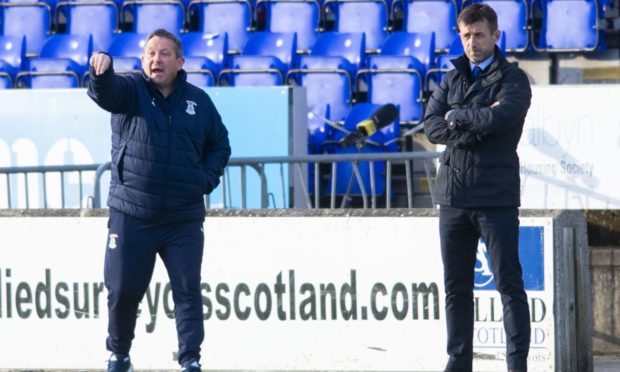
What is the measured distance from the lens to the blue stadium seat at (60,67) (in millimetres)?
14648

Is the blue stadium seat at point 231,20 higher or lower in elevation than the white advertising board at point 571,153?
higher

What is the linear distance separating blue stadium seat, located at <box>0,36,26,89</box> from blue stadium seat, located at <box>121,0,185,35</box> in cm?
138

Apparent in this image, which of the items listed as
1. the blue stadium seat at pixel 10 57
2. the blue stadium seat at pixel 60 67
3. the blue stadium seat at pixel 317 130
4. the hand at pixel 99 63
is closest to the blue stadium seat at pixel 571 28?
the blue stadium seat at pixel 317 130

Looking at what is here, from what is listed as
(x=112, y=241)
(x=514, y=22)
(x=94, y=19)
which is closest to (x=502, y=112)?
(x=112, y=241)

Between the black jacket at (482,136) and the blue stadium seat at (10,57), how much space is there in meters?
8.78

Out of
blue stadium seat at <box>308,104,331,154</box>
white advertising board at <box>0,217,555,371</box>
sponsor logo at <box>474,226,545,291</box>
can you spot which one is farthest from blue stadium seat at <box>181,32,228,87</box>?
sponsor logo at <box>474,226,545,291</box>

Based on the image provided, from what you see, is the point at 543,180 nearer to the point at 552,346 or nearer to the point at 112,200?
the point at 552,346

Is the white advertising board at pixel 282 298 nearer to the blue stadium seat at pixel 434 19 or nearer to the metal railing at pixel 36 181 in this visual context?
the metal railing at pixel 36 181

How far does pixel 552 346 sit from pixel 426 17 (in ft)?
23.8

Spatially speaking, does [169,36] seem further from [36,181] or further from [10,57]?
[10,57]

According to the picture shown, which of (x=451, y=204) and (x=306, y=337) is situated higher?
(x=451, y=204)

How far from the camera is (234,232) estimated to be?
27.8 feet

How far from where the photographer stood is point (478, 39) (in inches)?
269

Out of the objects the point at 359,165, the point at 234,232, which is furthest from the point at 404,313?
the point at 359,165
